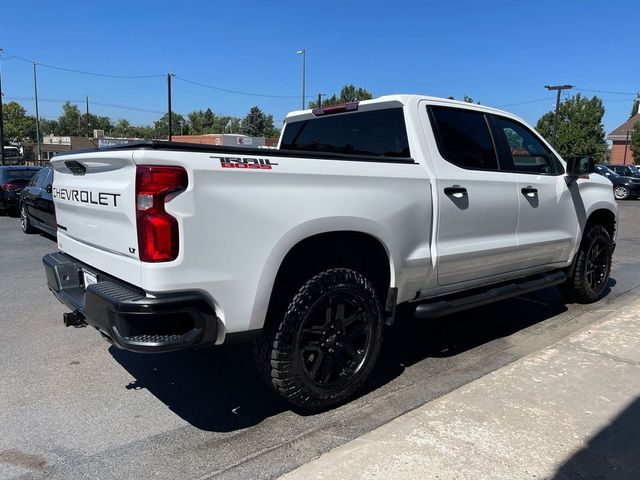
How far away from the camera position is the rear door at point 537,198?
472cm

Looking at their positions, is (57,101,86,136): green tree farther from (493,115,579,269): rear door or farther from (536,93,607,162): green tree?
(493,115,579,269): rear door

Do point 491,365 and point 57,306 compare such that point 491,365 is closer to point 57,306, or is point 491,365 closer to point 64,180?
point 64,180

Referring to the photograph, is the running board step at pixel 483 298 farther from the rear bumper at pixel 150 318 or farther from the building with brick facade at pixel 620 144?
the building with brick facade at pixel 620 144

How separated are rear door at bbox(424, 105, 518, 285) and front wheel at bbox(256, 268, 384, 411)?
0.81 meters

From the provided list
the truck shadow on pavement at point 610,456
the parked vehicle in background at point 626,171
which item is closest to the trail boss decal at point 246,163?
the truck shadow on pavement at point 610,456

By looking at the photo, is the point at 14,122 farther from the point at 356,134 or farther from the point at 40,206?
the point at 356,134

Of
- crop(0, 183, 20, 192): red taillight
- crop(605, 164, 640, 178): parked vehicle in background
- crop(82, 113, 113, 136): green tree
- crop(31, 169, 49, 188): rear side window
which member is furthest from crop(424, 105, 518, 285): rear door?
crop(82, 113, 113, 136): green tree

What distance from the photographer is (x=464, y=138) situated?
4320 millimetres

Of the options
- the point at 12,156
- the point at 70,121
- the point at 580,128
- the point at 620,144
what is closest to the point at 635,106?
the point at 620,144

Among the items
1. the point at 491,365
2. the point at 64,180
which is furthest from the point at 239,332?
the point at 491,365

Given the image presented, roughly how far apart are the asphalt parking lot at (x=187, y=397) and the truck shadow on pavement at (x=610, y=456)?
1012 millimetres

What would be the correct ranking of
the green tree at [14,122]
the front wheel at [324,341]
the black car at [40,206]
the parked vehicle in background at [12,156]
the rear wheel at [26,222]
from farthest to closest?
the green tree at [14,122] < the parked vehicle in background at [12,156] < the rear wheel at [26,222] < the black car at [40,206] < the front wheel at [324,341]

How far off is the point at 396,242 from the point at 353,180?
56 centimetres

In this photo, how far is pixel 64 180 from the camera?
3799 millimetres
